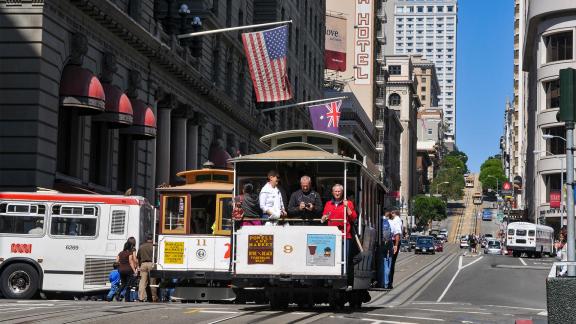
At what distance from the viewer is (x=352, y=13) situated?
141m

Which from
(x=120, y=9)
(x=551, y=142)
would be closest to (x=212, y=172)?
(x=120, y=9)

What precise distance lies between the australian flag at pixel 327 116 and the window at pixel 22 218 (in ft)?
92.5

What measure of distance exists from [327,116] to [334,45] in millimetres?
44964

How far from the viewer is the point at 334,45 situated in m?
99.4

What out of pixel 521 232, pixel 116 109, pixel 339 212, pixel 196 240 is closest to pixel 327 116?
pixel 116 109

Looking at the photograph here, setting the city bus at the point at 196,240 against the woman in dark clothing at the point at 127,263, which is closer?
the city bus at the point at 196,240

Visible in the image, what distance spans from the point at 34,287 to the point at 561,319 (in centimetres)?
1719

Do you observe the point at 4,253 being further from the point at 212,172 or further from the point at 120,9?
the point at 120,9

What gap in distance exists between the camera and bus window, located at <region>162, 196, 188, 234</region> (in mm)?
26453

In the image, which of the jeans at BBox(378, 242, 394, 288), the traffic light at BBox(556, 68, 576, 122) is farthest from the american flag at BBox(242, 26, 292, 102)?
the traffic light at BBox(556, 68, 576, 122)

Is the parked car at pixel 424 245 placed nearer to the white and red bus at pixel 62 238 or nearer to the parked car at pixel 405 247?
the parked car at pixel 405 247

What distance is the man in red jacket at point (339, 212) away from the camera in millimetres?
19844

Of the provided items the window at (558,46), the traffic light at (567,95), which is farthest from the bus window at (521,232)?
the traffic light at (567,95)

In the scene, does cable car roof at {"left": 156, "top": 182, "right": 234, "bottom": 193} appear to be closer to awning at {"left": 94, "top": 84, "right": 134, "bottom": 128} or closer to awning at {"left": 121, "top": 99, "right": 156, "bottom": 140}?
awning at {"left": 94, "top": 84, "right": 134, "bottom": 128}
